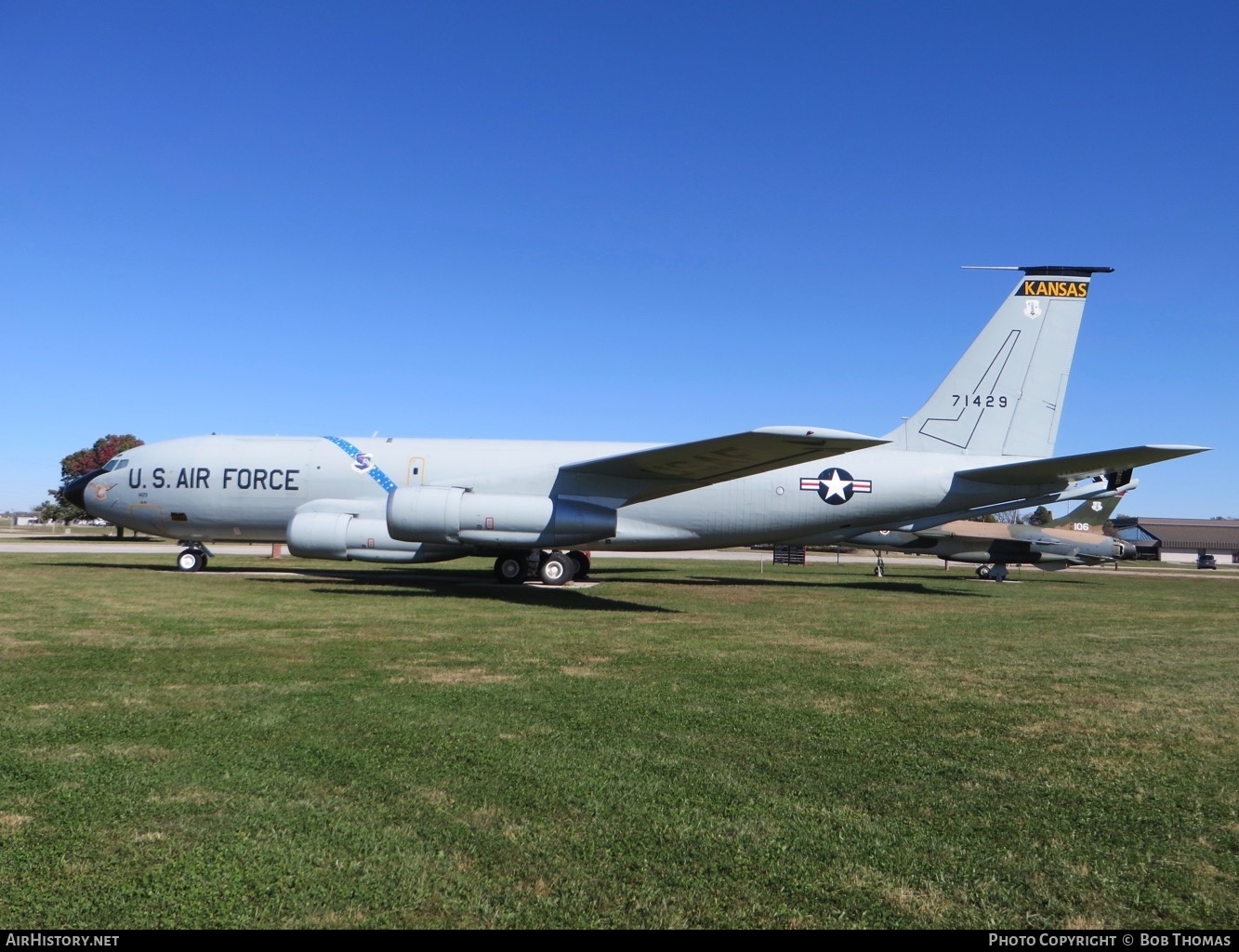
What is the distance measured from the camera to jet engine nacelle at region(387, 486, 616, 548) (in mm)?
16453

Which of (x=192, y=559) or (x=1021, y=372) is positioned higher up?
(x=1021, y=372)

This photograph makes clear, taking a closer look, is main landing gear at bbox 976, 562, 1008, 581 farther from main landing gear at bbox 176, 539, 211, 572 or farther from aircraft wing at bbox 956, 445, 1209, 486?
main landing gear at bbox 176, 539, 211, 572

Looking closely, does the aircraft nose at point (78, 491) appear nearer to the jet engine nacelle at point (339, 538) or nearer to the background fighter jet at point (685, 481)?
the background fighter jet at point (685, 481)

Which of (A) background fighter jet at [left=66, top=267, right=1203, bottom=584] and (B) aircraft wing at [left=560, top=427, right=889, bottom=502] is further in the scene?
(A) background fighter jet at [left=66, top=267, right=1203, bottom=584]

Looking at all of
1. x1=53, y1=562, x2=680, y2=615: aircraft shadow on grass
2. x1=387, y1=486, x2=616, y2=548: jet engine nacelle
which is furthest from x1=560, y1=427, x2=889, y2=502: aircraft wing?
x1=53, y1=562, x2=680, y2=615: aircraft shadow on grass

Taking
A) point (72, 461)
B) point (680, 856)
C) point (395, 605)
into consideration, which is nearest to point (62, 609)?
point (395, 605)

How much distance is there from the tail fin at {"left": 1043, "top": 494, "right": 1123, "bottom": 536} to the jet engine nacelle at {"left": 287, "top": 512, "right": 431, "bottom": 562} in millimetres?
27744

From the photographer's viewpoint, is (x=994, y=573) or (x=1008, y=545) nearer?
(x=994, y=573)

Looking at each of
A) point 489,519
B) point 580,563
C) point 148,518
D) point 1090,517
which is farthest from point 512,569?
point 1090,517

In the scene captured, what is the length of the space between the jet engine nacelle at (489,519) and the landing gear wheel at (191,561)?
7.80 m

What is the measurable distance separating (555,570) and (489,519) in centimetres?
357

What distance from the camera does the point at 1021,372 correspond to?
19188mm

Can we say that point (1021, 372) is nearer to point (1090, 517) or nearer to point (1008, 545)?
point (1008, 545)

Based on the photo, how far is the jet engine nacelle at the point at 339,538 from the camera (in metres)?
17.7
